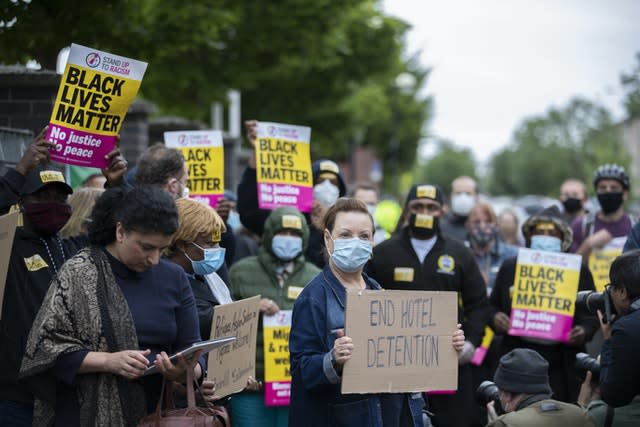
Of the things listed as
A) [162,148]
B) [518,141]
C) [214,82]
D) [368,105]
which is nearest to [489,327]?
[162,148]

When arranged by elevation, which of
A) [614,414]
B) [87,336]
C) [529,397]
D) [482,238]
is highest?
[482,238]

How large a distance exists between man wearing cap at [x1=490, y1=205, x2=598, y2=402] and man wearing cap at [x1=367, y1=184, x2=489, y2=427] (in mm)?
449

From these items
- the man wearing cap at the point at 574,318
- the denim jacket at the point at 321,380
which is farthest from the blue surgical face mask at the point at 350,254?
the man wearing cap at the point at 574,318

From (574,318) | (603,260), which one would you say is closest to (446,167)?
(603,260)

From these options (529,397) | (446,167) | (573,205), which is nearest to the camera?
(529,397)

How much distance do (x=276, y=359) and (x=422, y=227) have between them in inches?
60.6

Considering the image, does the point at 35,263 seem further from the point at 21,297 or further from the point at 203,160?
the point at 203,160

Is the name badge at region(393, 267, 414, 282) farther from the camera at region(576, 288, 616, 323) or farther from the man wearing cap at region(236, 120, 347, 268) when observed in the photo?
the camera at region(576, 288, 616, 323)

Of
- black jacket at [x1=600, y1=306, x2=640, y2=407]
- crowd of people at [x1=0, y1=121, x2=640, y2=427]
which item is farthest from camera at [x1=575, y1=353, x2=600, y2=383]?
black jacket at [x1=600, y1=306, x2=640, y2=407]

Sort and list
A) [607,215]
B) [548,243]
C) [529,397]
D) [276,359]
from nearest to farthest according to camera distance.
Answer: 1. [529,397]
2. [276,359]
3. [548,243]
4. [607,215]

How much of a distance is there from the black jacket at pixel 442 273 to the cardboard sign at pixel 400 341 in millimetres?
2137

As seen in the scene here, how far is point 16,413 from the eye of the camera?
496cm

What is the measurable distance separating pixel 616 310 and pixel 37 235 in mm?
3424

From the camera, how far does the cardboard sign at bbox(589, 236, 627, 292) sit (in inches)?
350
